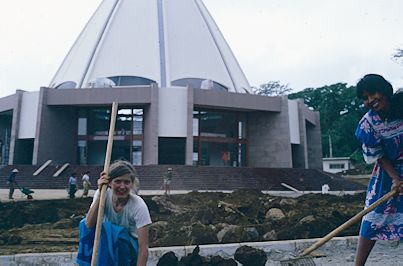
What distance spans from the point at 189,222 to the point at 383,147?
477 cm

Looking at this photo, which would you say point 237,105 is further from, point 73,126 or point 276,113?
point 73,126

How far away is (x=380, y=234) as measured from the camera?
8.55 ft

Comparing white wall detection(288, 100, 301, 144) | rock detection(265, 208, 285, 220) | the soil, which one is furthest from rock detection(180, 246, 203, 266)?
white wall detection(288, 100, 301, 144)

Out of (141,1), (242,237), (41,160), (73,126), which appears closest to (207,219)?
(242,237)

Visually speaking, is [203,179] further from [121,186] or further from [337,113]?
[337,113]

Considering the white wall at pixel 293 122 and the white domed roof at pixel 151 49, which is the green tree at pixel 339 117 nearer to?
the white domed roof at pixel 151 49

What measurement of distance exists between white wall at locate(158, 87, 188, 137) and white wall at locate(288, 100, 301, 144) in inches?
Result: 305

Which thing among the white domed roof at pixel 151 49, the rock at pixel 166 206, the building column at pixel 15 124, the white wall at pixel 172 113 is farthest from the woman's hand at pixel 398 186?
the building column at pixel 15 124

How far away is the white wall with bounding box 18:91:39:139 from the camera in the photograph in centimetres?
2431

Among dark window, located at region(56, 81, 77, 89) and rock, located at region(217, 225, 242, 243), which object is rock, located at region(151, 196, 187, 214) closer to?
rock, located at region(217, 225, 242, 243)

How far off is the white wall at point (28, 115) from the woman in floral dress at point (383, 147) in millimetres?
24300

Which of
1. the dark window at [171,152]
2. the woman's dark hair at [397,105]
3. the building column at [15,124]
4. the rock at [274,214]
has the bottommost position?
the rock at [274,214]

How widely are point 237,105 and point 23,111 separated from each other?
13.4 meters

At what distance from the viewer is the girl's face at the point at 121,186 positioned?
2443 mm
